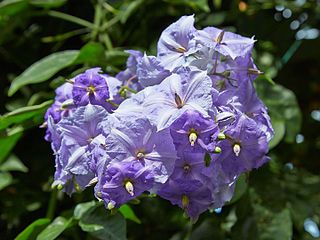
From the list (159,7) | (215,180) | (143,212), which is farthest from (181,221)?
(159,7)

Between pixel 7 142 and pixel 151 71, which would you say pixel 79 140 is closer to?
pixel 151 71

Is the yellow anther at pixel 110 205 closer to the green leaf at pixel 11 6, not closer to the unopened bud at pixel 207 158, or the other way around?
the unopened bud at pixel 207 158

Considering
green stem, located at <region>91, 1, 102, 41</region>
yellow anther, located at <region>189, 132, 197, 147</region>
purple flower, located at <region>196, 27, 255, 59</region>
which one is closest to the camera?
yellow anther, located at <region>189, 132, 197, 147</region>

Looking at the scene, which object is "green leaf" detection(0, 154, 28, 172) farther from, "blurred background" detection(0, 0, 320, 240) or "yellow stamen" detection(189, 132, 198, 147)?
"yellow stamen" detection(189, 132, 198, 147)

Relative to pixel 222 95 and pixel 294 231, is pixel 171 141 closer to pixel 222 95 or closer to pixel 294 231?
pixel 222 95

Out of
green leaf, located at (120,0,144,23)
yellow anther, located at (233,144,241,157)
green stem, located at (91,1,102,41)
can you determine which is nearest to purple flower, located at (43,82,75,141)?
yellow anther, located at (233,144,241,157)

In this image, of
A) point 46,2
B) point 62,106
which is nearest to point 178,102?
point 62,106
